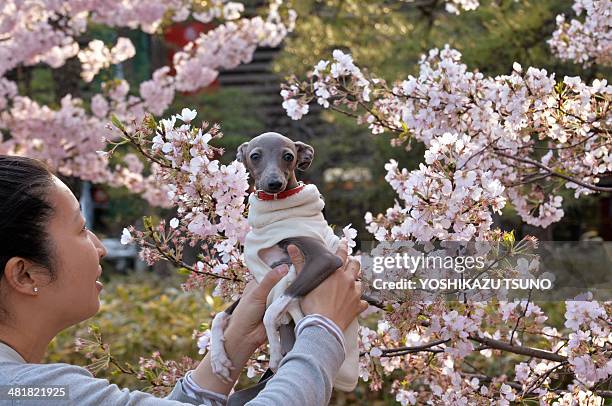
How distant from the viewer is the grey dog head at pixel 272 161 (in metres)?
1.97

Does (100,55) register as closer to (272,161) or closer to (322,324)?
(272,161)

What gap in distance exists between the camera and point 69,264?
6.02ft

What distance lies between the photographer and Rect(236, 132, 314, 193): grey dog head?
1971 millimetres

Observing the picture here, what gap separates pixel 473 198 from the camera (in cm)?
250

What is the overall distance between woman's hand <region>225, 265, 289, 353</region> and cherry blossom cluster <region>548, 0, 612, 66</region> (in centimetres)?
266

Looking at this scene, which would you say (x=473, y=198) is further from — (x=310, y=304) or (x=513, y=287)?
(x=310, y=304)

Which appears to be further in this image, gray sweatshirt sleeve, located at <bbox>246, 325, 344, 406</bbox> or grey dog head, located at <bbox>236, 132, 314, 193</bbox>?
grey dog head, located at <bbox>236, 132, 314, 193</bbox>

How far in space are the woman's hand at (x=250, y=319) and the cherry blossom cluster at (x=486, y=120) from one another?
69cm

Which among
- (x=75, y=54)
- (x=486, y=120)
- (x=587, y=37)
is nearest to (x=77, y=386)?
(x=486, y=120)

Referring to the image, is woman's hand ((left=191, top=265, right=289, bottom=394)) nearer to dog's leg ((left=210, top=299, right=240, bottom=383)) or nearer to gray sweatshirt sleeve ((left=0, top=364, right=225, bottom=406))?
dog's leg ((left=210, top=299, right=240, bottom=383))

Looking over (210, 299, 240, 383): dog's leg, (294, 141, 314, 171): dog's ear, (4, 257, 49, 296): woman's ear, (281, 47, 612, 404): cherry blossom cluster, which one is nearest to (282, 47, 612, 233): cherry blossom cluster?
(281, 47, 612, 404): cherry blossom cluster

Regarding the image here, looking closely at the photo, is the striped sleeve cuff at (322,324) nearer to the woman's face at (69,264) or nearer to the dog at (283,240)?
the dog at (283,240)

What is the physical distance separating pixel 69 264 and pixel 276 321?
49 cm

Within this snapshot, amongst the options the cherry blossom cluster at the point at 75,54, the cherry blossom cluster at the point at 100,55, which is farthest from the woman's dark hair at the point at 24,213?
the cherry blossom cluster at the point at 100,55
